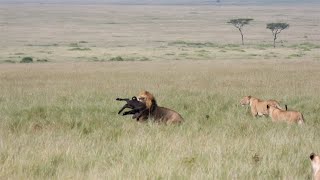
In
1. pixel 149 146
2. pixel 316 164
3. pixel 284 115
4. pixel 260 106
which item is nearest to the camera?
pixel 316 164

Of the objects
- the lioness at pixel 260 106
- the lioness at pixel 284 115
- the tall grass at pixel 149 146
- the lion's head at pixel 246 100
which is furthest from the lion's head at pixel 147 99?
the lion's head at pixel 246 100

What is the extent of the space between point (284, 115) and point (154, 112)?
2.42 metres

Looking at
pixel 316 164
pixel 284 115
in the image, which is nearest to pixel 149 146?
pixel 316 164

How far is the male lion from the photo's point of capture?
9.34 metres

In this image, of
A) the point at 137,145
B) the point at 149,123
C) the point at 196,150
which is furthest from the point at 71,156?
the point at 149,123

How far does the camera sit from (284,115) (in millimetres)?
10070

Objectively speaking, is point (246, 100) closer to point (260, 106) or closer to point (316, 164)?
point (260, 106)

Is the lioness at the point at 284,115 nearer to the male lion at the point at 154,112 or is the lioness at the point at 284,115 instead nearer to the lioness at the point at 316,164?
the male lion at the point at 154,112

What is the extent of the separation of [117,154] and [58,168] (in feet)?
3.10

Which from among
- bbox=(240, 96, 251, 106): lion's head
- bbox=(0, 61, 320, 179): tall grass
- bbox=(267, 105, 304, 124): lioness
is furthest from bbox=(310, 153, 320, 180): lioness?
bbox=(240, 96, 251, 106): lion's head

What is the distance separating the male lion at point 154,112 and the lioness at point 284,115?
1885 mm

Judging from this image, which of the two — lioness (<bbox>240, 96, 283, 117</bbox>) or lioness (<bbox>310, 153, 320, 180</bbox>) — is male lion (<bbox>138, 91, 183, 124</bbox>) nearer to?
lioness (<bbox>240, 96, 283, 117</bbox>)

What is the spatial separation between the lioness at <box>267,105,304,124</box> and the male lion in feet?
6.18

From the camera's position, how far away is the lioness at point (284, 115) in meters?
9.80
